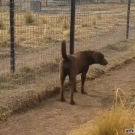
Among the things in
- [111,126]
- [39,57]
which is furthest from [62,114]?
[39,57]

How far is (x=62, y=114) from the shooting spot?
5.43m

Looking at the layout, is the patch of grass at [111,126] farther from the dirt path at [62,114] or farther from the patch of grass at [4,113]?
the patch of grass at [4,113]

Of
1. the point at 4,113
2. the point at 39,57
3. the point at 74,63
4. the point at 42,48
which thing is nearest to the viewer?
the point at 4,113

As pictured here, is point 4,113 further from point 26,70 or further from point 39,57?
point 39,57

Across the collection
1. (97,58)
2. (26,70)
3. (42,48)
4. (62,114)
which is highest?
(97,58)

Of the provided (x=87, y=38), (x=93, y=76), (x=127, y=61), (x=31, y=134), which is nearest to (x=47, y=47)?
(x=87, y=38)

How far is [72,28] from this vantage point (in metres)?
7.37

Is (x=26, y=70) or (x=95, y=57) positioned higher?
(x=95, y=57)

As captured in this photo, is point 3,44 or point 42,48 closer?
point 42,48

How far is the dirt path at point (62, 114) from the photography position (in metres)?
4.81

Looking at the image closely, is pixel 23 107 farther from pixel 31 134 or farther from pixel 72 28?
pixel 72 28

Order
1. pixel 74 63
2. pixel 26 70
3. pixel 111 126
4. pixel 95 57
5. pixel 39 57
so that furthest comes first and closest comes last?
pixel 39 57
pixel 26 70
pixel 95 57
pixel 74 63
pixel 111 126

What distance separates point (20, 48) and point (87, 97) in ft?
18.3

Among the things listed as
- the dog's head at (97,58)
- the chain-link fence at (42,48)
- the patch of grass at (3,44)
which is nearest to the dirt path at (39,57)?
the chain-link fence at (42,48)
